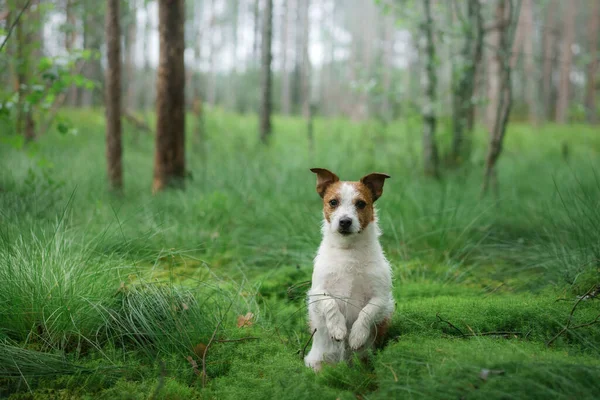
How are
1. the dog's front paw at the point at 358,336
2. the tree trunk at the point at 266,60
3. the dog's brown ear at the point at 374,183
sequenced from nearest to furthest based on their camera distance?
1. the dog's front paw at the point at 358,336
2. the dog's brown ear at the point at 374,183
3. the tree trunk at the point at 266,60

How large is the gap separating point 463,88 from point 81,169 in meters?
7.10

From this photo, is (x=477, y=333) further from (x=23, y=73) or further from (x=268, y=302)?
(x=23, y=73)

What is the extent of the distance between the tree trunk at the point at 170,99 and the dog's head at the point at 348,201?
442 centimetres

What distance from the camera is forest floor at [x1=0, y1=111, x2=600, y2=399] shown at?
2746 mm

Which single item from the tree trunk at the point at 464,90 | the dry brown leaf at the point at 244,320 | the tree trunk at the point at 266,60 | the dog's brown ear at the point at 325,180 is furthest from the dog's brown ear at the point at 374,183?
the tree trunk at the point at 266,60

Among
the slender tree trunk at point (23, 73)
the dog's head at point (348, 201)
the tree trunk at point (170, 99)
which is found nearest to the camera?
the dog's head at point (348, 201)

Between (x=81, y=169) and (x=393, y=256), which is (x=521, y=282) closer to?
(x=393, y=256)

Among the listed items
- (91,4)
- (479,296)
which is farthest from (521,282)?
(91,4)

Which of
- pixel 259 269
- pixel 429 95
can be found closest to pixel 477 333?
pixel 259 269

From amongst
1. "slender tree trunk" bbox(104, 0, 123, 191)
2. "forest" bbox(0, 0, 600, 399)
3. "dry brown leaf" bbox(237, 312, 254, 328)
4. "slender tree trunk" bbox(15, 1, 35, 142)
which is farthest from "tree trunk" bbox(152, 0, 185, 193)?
"dry brown leaf" bbox(237, 312, 254, 328)

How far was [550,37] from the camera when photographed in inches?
1379

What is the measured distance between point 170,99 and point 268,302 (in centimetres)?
418

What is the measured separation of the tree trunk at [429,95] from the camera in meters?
8.48

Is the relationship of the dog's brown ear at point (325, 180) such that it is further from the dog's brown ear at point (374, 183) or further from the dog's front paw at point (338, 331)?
the dog's front paw at point (338, 331)
